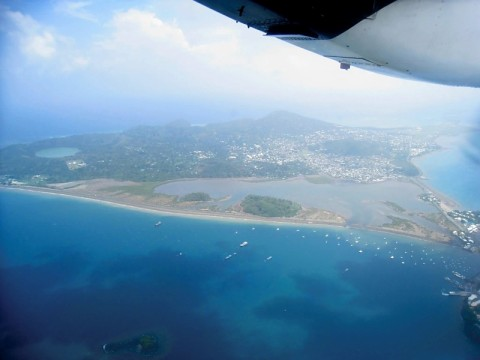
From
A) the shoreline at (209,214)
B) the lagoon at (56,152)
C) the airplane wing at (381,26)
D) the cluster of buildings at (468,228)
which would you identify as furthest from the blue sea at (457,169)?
the lagoon at (56,152)

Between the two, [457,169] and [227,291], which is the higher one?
[457,169]

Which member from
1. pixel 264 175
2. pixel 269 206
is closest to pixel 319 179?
pixel 264 175

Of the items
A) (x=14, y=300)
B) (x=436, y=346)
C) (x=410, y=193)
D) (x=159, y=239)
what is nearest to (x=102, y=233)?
(x=159, y=239)

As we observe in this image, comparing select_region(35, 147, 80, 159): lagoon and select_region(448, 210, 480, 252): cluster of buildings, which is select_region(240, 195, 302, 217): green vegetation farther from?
select_region(35, 147, 80, 159): lagoon

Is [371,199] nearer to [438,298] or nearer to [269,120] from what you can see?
[438,298]

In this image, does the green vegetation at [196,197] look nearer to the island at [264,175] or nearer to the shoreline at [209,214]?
the island at [264,175]

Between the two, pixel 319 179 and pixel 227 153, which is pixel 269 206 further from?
pixel 227 153

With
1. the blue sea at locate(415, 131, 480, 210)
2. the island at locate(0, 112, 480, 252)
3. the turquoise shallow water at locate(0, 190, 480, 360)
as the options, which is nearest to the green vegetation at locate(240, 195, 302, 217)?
the island at locate(0, 112, 480, 252)
